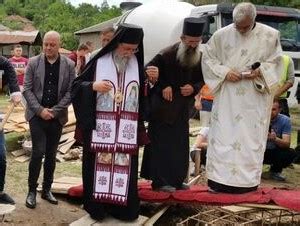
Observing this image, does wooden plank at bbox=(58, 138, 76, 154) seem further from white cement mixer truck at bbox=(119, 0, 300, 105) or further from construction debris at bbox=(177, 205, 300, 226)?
white cement mixer truck at bbox=(119, 0, 300, 105)

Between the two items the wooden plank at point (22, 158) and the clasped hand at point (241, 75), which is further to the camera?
the wooden plank at point (22, 158)

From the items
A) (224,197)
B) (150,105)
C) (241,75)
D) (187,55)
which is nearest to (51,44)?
(150,105)

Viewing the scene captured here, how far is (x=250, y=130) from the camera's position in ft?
16.1

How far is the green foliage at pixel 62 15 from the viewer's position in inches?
2080

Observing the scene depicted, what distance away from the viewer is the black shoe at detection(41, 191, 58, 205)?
5.30 meters

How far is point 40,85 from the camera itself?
A: 5062 millimetres

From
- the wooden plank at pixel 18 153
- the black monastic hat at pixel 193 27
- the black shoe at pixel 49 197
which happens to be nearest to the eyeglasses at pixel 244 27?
the black monastic hat at pixel 193 27

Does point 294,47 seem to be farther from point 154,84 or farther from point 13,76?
point 13,76

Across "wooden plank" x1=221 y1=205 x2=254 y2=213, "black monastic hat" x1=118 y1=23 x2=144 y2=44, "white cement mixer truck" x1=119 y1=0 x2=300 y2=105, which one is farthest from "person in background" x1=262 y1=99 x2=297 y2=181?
"white cement mixer truck" x1=119 y1=0 x2=300 y2=105

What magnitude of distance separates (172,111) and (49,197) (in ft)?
4.95

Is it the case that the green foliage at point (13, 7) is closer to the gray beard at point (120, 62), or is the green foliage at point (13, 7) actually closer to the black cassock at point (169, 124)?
A: the black cassock at point (169, 124)

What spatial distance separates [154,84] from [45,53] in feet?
3.50

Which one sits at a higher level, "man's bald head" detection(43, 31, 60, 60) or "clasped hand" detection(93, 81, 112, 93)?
"man's bald head" detection(43, 31, 60, 60)

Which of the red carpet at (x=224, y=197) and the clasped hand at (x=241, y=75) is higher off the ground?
the clasped hand at (x=241, y=75)
